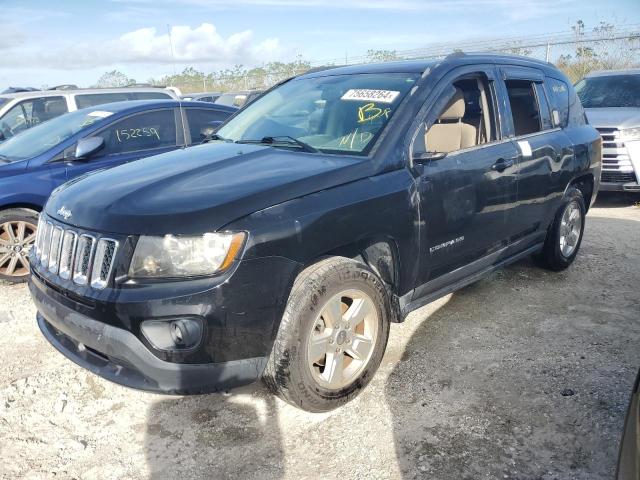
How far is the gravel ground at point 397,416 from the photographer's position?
2.53m

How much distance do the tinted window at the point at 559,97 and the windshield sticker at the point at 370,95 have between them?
6.25 feet

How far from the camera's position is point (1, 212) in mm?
4820

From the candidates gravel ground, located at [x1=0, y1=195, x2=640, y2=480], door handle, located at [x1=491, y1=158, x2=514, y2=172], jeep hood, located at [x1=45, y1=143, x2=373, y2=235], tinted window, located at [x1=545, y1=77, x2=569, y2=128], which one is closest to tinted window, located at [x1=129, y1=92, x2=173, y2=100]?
gravel ground, located at [x1=0, y1=195, x2=640, y2=480]

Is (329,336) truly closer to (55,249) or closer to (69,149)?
(55,249)

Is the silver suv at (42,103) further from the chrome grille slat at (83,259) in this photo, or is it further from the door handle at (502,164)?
the door handle at (502,164)

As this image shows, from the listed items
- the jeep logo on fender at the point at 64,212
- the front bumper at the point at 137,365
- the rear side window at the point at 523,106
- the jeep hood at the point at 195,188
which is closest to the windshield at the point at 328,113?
the jeep hood at the point at 195,188

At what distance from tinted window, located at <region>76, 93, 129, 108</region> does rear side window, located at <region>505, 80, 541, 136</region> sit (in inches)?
269

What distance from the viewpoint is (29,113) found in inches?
316

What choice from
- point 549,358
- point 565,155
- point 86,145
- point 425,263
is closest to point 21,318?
point 86,145

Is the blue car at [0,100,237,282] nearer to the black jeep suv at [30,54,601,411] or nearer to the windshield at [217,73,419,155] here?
the windshield at [217,73,419,155]

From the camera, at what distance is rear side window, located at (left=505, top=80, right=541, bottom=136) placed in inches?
159

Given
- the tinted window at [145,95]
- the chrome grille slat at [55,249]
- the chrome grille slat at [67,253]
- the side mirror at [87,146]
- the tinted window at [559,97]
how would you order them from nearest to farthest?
the chrome grille slat at [67,253] < the chrome grille slat at [55,249] < the tinted window at [559,97] < the side mirror at [87,146] < the tinted window at [145,95]

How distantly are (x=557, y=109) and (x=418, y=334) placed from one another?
2.34 meters

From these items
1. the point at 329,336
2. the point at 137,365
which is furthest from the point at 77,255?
the point at 329,336
